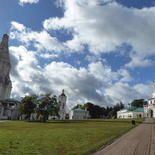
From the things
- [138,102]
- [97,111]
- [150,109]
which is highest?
[138,102]

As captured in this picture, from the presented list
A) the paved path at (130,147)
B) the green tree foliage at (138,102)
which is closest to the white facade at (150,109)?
the green tree foliage at (138,102)

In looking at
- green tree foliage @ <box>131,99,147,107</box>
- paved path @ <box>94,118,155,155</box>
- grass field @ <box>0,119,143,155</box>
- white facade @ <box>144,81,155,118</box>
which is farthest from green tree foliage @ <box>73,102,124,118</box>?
paved path @ <box>94,118,155,155</box>

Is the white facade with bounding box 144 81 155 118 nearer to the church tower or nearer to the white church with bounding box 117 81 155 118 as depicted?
the white church with bounding box 117 81 155 118

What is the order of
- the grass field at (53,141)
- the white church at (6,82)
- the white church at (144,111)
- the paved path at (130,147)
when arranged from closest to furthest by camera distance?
the grass field at (53,141)
the paved path at (130,147)
the white church at (6,82)
the white church at (144,111)

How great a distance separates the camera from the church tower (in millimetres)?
81250

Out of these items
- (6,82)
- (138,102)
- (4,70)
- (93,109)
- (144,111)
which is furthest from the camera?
(138,102)

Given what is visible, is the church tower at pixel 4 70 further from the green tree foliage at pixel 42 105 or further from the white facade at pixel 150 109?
the white facade at pixel 150 109

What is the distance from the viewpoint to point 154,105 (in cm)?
8825

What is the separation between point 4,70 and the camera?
82.7 metres

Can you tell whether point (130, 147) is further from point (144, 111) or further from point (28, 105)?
point (144, 111)

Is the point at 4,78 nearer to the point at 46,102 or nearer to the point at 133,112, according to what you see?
the point at 46,102

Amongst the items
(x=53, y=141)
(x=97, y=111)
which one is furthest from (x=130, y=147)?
(x=97, y=111)

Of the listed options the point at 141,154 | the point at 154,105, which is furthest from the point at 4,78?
the point at 141,154

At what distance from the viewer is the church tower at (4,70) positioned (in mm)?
81250
